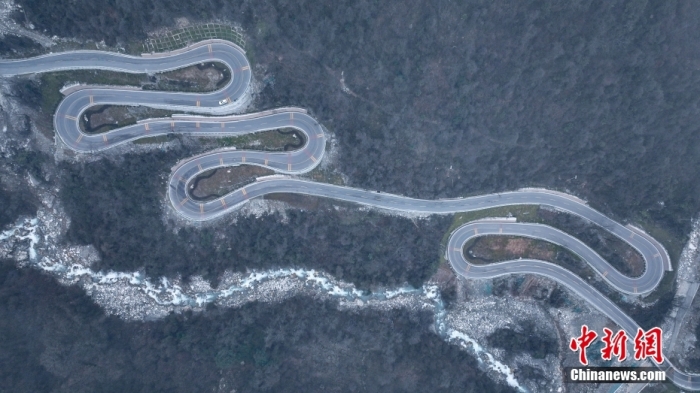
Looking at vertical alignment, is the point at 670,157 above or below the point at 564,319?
above

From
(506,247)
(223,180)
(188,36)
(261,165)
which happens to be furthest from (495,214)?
(188,36)

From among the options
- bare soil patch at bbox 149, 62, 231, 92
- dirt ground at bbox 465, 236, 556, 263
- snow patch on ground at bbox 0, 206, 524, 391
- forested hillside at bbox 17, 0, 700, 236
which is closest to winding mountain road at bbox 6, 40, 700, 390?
bare soil patch at bbox 149, 62, 231, 92

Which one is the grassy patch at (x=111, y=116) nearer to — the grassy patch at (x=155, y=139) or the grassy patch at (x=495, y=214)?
the grassy patch at (x=155, y=139)

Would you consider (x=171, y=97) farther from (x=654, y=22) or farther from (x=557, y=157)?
(x=654, y=22)

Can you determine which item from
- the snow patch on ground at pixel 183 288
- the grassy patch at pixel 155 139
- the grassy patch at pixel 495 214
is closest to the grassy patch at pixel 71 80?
the grassy patch at pixel 155 139

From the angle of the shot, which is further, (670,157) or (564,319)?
(564,319)

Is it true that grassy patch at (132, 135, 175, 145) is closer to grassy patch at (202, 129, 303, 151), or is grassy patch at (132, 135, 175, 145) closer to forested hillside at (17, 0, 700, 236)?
grassy patch at (202, 129, 303, 151)

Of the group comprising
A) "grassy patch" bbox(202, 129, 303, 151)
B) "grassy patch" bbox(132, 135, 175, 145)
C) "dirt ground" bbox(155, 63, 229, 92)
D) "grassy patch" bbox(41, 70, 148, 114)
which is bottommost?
"grassy patch" bbox(132, 135, 175, 145)

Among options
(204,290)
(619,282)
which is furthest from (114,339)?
(619,282)
